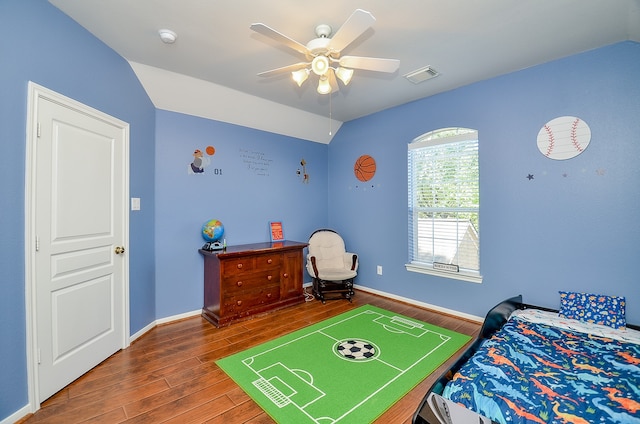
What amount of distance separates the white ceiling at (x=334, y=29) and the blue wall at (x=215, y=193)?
0.37 metres

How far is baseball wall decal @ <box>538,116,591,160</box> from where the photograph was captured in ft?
8.54

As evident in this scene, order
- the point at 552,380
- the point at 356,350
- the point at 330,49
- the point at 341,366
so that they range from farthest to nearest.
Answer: the point at 356,350 < the point at 341,366 < the point at 330,49 < the point at 552,380

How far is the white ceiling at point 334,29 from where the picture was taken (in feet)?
6.57

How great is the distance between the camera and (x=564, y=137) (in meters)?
2.69

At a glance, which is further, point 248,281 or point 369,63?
point 248,281

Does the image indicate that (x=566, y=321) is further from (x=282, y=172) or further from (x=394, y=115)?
(x=282, y=172)

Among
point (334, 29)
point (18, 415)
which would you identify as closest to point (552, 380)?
point (334, 29)

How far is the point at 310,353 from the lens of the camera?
2533 mm

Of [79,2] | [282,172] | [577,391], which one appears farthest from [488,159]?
[79,2]

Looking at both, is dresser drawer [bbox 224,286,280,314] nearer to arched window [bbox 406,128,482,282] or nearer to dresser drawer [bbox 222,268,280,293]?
dresser drawer [bbox 222,268,280,293]

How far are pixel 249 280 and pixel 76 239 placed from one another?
5.62 ft

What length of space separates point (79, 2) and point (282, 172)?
279cm

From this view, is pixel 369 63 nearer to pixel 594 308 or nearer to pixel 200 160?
pixel 200 160

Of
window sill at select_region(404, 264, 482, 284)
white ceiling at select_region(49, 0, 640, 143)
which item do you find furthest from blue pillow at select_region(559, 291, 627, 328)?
white ceiling at select_region(49, 0, 640, 143)
